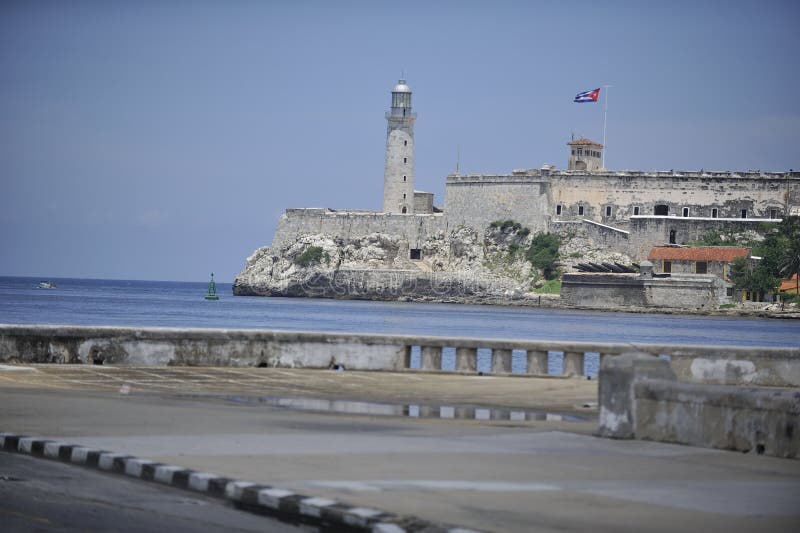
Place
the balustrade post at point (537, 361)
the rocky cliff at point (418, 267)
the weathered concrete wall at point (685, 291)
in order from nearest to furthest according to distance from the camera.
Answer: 1. the balustrade post at point (537, 361)
2. the weathered concrete wall at point (685, 291)
3. the rocky cliff at point (418, 267)

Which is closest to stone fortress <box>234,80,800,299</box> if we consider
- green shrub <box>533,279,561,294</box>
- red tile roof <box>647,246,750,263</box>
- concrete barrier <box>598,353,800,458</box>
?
green shrub <box>533,279,561,294</box>

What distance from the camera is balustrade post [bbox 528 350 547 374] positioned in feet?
75.7

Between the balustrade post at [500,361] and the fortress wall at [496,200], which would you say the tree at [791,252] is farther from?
the balustrade post at [500,361]

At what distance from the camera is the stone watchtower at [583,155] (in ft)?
421

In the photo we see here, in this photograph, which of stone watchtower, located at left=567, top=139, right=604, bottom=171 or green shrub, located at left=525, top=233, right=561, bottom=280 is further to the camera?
stone watchtower, located at left=567, top=139, right=604, bottom=171

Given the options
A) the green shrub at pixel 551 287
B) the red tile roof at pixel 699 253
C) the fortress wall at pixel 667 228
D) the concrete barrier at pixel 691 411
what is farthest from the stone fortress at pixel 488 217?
the concrete barrier at pixel 691 411

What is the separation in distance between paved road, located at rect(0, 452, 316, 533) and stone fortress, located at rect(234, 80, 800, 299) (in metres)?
104

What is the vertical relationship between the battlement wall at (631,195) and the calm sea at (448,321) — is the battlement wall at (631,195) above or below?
above

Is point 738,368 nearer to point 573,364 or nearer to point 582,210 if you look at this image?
point 573,364

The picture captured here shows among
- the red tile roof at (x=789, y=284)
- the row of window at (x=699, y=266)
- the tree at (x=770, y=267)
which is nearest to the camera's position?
the tree at (x=770, y=267)

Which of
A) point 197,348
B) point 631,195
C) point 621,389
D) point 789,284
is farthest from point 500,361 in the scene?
point 631,195

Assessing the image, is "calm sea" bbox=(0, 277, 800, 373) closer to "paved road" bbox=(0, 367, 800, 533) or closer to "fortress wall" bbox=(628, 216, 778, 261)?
"fortress wall" bbox=(628, 216, 778, 261)

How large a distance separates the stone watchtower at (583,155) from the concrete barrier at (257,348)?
347 ft

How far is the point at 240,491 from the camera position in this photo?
11141mm
